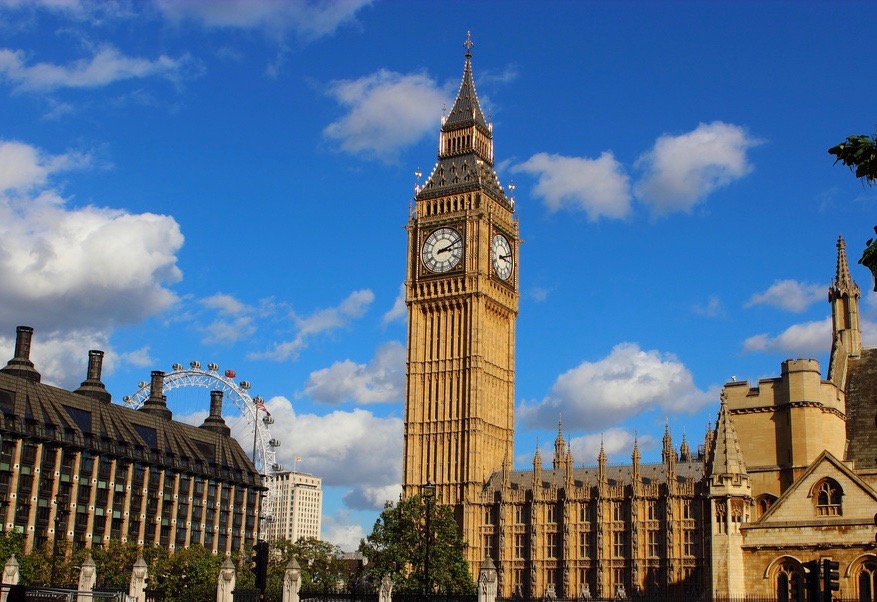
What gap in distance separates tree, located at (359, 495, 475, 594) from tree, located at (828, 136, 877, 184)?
60192 millimetres

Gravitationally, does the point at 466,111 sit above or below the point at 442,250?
above

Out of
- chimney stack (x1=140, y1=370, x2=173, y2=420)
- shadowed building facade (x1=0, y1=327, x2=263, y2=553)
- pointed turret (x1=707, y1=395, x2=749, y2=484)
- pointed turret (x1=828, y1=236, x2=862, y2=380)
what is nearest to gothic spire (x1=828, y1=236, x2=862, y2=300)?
pointed turret (x1=828, y1=236, x2=862, y2=380)

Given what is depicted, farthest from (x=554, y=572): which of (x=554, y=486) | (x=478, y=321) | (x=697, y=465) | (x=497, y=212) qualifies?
(x=497, y=212)

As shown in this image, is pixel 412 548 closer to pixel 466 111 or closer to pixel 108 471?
pixel 108 471

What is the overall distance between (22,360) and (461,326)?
45.2 meters

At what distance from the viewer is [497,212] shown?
Answer: 12862 cm

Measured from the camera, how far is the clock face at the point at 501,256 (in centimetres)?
12619

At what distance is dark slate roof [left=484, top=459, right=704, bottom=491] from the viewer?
353 ft

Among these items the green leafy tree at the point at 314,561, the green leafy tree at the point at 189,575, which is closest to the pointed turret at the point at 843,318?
Result: the green leafy tree at the point at 314,561

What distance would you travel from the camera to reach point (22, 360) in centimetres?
11250

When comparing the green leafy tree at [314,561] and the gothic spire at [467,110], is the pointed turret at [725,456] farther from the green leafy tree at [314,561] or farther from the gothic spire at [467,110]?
the gothic spire at [467,110]

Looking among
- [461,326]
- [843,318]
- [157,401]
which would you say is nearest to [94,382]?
[157,401]

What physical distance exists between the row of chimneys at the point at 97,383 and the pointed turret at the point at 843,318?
7578 centimetres

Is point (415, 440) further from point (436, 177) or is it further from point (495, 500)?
point (436, 177)
